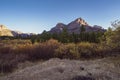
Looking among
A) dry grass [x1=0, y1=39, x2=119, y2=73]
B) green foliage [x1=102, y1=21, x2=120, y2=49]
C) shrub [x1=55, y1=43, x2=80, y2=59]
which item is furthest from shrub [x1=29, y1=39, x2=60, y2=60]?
green foliage [x1=102, y1=21, x2=120, y2=49]

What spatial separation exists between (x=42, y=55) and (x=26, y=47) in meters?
7.27

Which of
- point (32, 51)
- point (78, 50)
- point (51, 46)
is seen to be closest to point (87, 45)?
point (78, 50)

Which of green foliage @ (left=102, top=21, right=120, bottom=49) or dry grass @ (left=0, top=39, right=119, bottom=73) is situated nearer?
green foliage @ (left=102, top=21, right=120, bottom=49)

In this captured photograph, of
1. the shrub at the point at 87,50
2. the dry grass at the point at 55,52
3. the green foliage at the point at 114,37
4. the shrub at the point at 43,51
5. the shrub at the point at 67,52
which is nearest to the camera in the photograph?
the green foliage at the point at 114,37

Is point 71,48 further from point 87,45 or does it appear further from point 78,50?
point 87,45

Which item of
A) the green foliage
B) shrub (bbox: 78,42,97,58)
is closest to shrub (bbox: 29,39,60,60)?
shrub (bbox: 78,42,97,58)

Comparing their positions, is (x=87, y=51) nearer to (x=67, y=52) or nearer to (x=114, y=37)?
(x=67, y=52)

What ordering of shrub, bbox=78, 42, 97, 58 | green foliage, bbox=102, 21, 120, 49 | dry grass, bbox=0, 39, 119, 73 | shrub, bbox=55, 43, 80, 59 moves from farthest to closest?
shrub, bbox=78, 42, 97, 58, dry grass, bbox=0, 39, 119, 73, shrub, bbox=55, 43, 80, 59, green foliage, bbox=102, 21, 120, 49

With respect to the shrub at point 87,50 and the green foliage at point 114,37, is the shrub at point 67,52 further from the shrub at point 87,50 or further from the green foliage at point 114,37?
the green foliage at point 114,37

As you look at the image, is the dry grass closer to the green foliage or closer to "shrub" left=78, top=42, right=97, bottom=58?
"shrub" left=78, top=42, right=97, bottom=58

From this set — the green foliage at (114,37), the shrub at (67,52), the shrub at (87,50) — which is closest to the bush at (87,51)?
the shrub at (87,50)

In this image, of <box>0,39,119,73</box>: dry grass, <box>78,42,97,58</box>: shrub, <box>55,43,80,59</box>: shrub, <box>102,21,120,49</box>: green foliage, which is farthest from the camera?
<box>78,42,97,58</box>: shrub

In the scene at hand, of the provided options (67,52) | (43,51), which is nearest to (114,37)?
(67,52)

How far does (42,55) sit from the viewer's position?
52781mm
